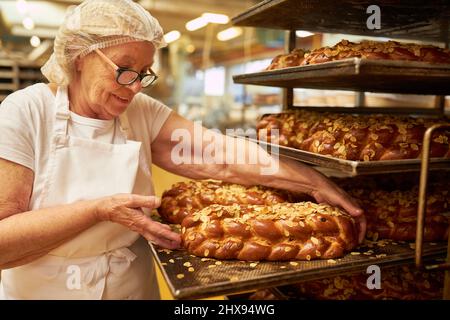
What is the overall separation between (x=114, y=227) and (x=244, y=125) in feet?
18.2

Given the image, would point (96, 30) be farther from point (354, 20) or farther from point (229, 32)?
point (229, 32)

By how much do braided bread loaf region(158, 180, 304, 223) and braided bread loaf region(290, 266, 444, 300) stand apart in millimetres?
455

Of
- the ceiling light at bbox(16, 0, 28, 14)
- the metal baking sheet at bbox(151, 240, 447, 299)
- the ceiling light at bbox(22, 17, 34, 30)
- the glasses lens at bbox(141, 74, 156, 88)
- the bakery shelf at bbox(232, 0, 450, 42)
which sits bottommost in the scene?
the metal baking sheet at bbox(151, 240, 447, 299)

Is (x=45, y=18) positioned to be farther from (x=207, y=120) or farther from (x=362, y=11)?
(x=362, y=11)

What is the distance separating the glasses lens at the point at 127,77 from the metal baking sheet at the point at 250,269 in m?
0.69

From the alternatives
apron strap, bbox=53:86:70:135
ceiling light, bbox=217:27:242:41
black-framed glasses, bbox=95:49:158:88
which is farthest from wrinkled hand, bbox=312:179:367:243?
ceiling light, bbox=217:27:242:41

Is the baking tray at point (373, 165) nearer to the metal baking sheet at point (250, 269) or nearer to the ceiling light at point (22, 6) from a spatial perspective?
the metal baking sheet at point (250, 269)

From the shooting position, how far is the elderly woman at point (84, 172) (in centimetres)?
148

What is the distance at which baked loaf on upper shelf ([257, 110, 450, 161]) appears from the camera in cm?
147

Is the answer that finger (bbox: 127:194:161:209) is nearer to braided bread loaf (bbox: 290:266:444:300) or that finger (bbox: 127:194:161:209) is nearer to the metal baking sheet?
the metal baking sheet

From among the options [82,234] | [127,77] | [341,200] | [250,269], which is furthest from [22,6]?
[250,269]
